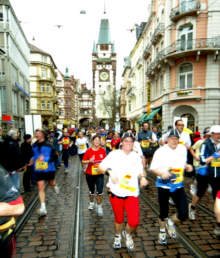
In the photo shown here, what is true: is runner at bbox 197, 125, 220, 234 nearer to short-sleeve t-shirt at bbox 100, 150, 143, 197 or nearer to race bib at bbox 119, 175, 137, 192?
short-sleeve t-shirt at bbox 100, 150, 143, 197

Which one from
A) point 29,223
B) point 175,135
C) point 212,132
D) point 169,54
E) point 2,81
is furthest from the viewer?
point 2,81

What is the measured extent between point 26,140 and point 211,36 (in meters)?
17.9

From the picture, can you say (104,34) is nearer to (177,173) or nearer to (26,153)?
(26,153)

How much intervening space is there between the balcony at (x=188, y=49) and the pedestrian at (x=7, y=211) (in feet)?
61.6

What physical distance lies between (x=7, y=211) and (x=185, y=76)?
19897 mm

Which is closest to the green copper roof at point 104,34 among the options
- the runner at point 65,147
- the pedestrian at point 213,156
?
the runner at point 65,147

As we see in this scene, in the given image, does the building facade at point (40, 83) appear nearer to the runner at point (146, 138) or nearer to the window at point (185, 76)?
the window at point (185, 76)

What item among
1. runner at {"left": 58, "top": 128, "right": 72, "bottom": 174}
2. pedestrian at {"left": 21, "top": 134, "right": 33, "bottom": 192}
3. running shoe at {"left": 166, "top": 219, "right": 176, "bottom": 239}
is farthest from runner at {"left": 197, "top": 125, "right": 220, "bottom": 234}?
runner at {"left": 58, "top": 128, "right": 72, "bottom": 174}

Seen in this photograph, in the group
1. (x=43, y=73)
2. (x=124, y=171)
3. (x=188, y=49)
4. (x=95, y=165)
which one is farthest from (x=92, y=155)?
(x=43, y=73)

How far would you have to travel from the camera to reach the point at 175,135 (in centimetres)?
331

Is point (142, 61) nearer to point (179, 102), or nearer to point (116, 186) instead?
point (179, 102)

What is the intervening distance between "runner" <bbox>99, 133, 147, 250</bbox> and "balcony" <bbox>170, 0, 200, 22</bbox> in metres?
18.7

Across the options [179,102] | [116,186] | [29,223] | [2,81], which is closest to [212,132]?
[116,186]

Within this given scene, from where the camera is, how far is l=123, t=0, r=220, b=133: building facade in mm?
17078
